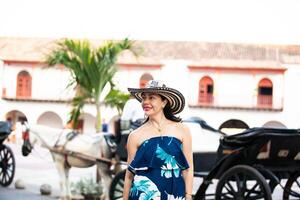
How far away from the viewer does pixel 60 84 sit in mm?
33250

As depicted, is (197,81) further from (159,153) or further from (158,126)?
(159,153)

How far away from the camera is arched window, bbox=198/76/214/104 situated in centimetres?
3500

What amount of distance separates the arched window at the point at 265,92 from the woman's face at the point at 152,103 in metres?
31.1

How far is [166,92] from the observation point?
12.5ft

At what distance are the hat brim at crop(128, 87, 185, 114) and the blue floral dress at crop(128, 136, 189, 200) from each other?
0.91 feet

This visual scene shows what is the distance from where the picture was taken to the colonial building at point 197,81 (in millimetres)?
33875

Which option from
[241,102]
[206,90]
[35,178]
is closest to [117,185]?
[35,178]

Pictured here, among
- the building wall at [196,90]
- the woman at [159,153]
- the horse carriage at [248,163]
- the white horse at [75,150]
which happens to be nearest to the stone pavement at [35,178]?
the white horse at [75,150]

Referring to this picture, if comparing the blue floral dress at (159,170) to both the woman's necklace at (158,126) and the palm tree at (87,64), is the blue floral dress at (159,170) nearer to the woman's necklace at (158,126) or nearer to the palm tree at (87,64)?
the woman's necklace at (158,126)

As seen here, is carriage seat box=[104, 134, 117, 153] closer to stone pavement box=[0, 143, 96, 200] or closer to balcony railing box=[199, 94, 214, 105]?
stone pavement box=[0, 143, 96, 200]

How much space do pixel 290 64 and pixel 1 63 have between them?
15.4m

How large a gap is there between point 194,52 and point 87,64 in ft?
83.6

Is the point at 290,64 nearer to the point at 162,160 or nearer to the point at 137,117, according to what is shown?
the point at 137,117

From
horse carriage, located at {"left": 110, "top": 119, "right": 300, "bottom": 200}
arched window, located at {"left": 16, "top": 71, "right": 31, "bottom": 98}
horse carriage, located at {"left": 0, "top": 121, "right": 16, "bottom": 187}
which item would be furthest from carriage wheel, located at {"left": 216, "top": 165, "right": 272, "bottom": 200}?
arched window, located at {"left": 16, "top": 71, "right": 31, "bottom": 98}
